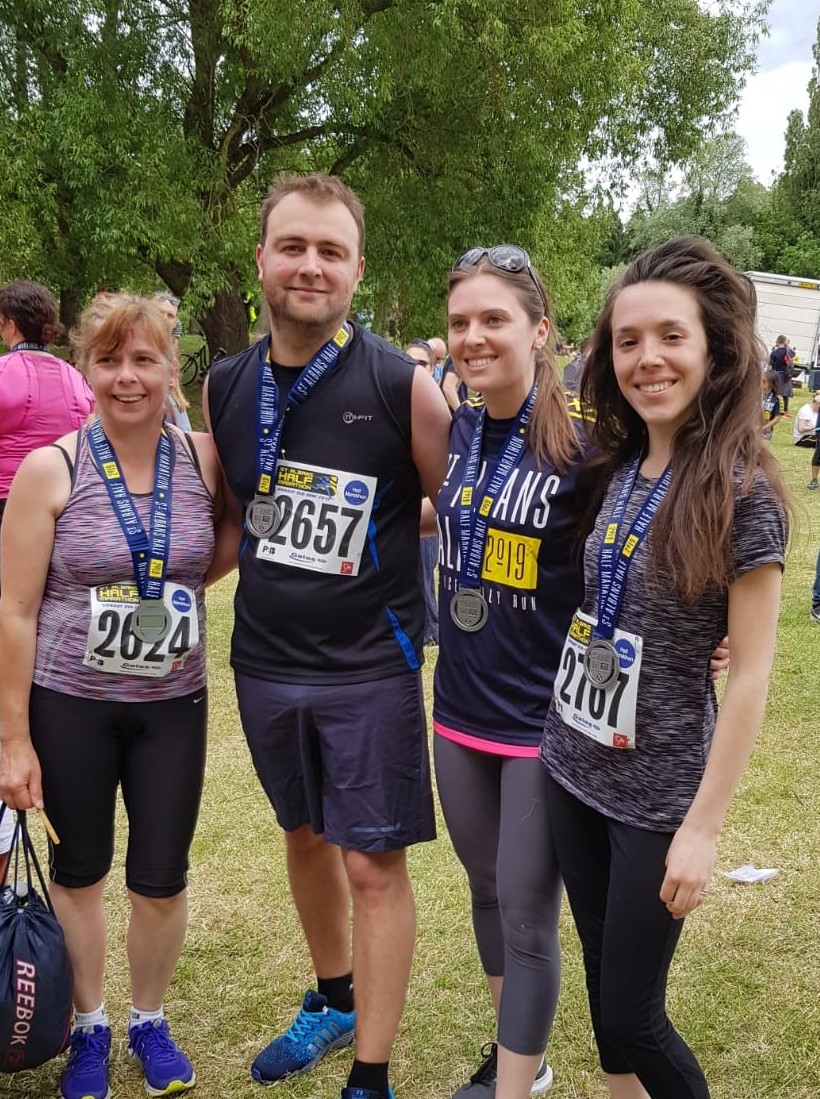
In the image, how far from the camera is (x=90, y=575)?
7.32ft

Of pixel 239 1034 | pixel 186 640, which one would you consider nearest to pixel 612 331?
pixel 186 640

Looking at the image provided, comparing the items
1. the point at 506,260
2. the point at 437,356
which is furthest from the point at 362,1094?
the point at 437,356

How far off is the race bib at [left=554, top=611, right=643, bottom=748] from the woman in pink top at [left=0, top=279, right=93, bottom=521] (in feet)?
11.3

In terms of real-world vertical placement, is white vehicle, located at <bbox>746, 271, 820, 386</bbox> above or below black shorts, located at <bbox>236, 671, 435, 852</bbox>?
above

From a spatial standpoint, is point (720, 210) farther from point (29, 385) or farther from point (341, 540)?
point (341, 540)

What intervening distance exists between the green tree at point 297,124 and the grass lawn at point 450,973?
9452 mm

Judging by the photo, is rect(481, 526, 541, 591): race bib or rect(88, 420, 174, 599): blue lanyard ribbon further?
rect(88, 420, 174, 599): blue lanyard ribbon

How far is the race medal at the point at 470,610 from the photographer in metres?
2.15

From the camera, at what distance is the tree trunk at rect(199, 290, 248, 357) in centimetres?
1468

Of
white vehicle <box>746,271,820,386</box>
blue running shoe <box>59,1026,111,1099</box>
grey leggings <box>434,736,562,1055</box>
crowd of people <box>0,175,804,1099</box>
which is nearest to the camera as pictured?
crowd of people <box>0,175,804,1099</box>

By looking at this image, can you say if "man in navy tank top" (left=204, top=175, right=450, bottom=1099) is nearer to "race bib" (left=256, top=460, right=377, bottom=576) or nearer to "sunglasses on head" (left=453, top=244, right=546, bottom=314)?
"race bib" (left=256, top=460, right=377, bottom=576)

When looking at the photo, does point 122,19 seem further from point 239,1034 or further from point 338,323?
point 239,1034

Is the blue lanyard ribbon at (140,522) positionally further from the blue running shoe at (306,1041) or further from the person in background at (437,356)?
the person in background at (437,356)

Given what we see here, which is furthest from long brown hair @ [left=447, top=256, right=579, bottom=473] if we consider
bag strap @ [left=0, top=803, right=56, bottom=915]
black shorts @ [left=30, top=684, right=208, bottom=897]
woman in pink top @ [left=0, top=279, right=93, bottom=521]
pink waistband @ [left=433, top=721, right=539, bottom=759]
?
woman in pink top @ [left=0, top=279, right=93, bottom=521]
